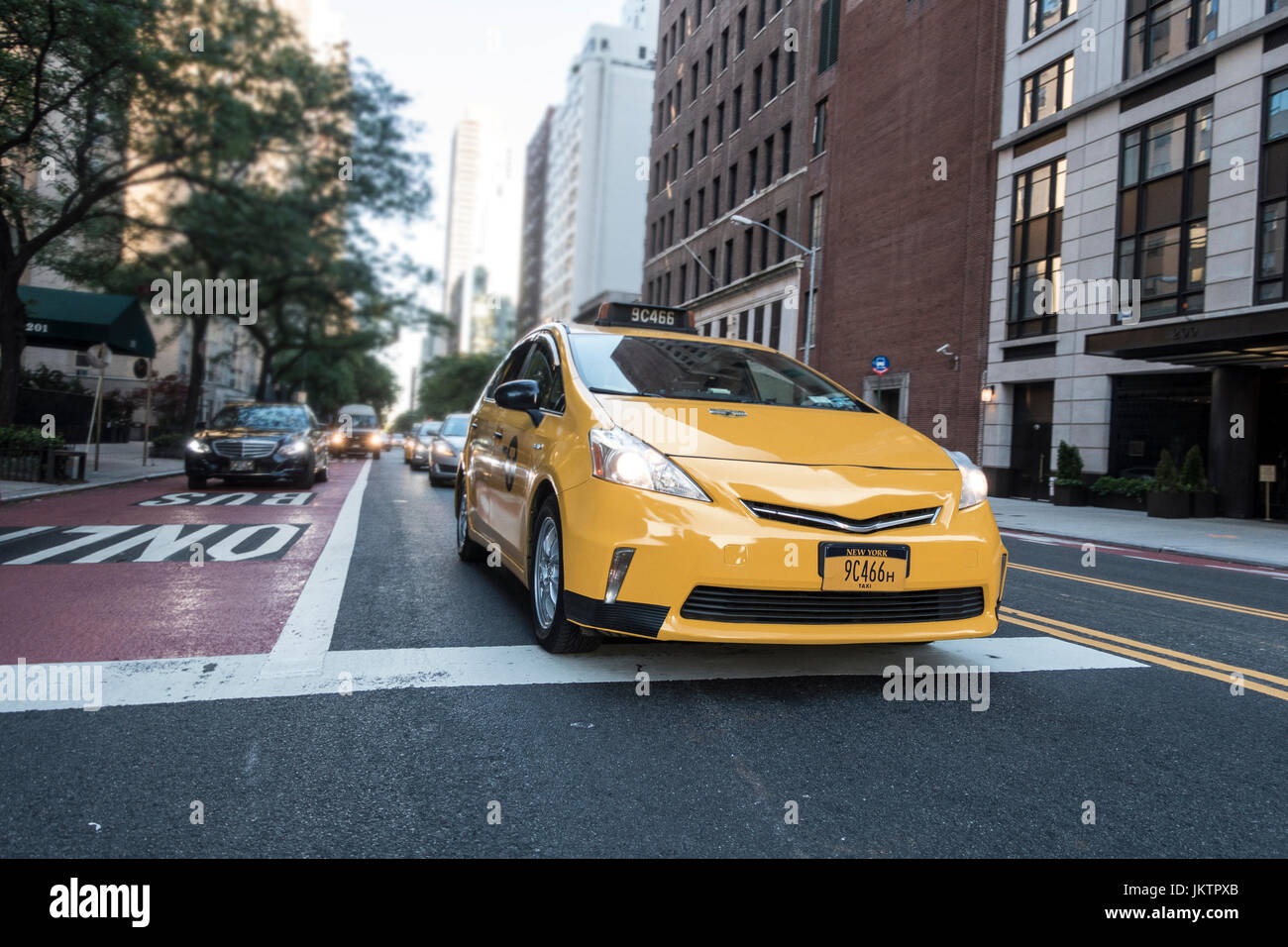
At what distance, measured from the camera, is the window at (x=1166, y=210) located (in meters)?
21.5

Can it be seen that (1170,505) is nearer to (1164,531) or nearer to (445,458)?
(1164,531)

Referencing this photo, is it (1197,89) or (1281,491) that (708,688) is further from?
(1197,89)

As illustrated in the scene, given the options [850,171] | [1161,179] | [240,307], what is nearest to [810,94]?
[850,171]

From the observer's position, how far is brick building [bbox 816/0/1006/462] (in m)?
29.2

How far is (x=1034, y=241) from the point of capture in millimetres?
26953

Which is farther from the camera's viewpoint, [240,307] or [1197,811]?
[240,307]

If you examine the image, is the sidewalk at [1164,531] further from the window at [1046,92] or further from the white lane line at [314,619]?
the window at [1046,92]

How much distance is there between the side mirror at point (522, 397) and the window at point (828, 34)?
37.1m

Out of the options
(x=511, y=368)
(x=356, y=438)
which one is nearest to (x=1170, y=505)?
(x=511, y=368)

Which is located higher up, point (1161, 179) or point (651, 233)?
point (651, 233)

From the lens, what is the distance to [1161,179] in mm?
22594

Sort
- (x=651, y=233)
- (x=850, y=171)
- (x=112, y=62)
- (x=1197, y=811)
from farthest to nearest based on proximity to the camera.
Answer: (x=651, y=233)
(x=850, y=171)
(x=112, y=62)
(x=1197, y=811)

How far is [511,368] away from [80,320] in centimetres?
1750

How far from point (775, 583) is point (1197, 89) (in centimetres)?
2358
